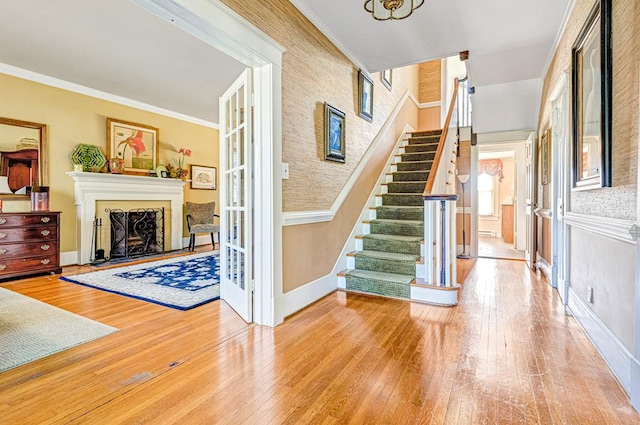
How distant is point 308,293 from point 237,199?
3.52ft

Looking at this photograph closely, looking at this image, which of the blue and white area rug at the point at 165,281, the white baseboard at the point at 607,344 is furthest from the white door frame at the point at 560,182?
the blue and white area rug at the point at 165,281

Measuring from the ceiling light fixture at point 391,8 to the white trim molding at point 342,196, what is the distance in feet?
5.30

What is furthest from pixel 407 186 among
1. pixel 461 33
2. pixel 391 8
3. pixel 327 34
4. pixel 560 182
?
pixel 391 8

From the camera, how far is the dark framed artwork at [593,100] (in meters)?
1.80

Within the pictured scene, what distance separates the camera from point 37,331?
2.35m

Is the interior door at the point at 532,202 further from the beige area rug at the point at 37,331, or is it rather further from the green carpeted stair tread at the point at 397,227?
the beige area rug at the point at 37,331

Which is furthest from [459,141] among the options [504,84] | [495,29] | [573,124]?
[573,124]

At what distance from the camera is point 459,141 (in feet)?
18.6

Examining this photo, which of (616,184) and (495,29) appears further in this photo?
(495,29)

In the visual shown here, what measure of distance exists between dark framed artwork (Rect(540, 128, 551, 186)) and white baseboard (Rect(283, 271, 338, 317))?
289cm

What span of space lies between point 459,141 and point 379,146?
1947mm

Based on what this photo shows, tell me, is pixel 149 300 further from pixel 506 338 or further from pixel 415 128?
pixel 415 128

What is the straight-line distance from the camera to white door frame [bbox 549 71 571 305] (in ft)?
9.34

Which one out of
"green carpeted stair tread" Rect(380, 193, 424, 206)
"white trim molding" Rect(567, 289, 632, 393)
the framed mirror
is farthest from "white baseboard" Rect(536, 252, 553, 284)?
the framed mirror
